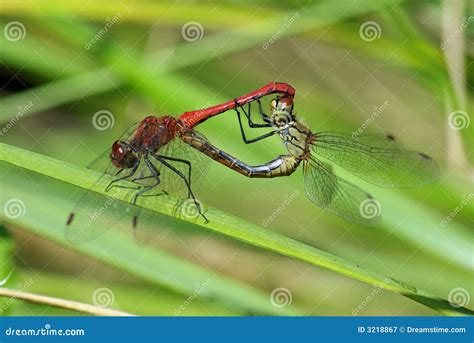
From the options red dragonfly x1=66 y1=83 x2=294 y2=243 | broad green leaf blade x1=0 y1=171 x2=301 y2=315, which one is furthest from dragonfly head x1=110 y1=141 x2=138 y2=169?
broad green leaf blade x1=0 y1=171 x2=301 y2=315

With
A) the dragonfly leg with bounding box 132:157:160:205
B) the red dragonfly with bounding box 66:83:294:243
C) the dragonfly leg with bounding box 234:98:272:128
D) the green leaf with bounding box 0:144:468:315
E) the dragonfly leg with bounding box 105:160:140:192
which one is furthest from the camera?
the dragonfly leg with bounding box 234:98:272:128

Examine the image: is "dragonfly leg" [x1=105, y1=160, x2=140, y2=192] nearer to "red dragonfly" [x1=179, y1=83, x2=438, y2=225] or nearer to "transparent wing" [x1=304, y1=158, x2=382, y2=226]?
"red dragonfly" [x1=179, y1=83, x2=438, y2=225]

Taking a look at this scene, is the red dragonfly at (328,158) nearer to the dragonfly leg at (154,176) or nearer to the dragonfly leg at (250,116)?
the dragonfly leg at (250,116)

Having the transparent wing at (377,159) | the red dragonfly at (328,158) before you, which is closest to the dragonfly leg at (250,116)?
the red dragonfly at (328,158)

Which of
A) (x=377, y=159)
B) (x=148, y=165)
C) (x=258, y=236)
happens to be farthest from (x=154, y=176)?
(x=377, y=159)

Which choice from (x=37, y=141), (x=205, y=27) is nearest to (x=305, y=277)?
(x=205, y=27)
